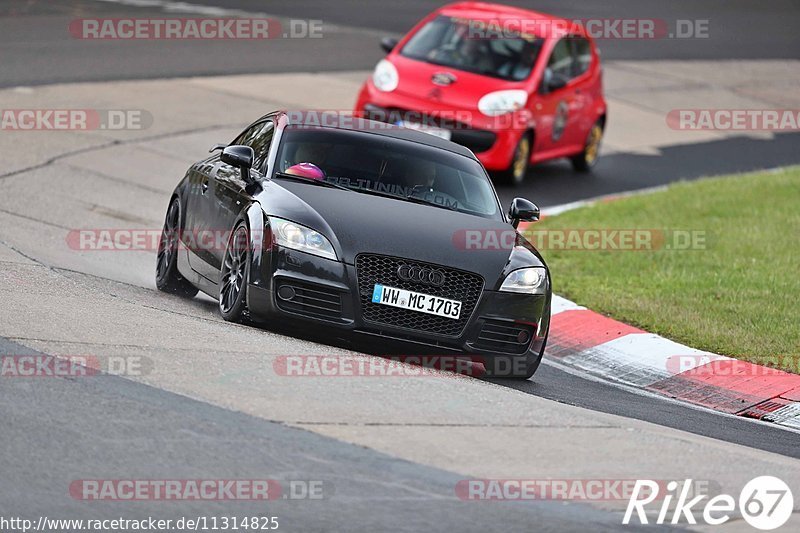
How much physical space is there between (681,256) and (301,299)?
6.15 metres

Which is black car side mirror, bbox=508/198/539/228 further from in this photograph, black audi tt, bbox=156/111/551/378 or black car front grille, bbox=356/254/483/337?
black car front grille, bbox=356/254/483/337

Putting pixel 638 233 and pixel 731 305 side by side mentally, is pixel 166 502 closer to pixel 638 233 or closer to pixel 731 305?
pixel 731 305

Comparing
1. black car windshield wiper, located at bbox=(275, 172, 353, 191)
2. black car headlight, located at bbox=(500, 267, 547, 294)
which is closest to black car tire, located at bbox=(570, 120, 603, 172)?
black car windshield wiper, located at bbox=(275, 172, 353, 191)

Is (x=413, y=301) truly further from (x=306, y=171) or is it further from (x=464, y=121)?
(x=464, y=121)

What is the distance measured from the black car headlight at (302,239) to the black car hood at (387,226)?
0.04m

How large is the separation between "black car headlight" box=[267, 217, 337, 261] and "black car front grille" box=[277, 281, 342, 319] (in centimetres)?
20

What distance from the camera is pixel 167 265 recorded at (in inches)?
433

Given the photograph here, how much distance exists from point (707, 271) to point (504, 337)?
4.72 meters

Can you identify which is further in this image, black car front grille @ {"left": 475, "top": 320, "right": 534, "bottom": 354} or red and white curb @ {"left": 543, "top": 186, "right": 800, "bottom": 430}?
red and white curb @ {"left": 543, "top": 186, "right": 800, "bottom": 430}

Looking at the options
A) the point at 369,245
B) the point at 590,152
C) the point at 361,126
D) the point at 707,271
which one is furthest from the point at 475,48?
the point at 369,245

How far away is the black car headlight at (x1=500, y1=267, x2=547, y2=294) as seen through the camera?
9016 millimetres

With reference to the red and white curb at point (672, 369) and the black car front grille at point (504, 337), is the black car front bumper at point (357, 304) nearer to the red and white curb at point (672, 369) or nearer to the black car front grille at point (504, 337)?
the black car front grille at point (504, 337)

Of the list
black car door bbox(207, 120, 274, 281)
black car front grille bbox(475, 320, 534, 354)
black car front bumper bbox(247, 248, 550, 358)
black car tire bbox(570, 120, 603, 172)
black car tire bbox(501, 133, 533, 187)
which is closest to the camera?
black car front bumper bbox(247, 248, 550, 358)

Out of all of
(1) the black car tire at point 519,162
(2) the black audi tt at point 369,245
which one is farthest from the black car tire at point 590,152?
(2) the black audi tt at point 369,245
